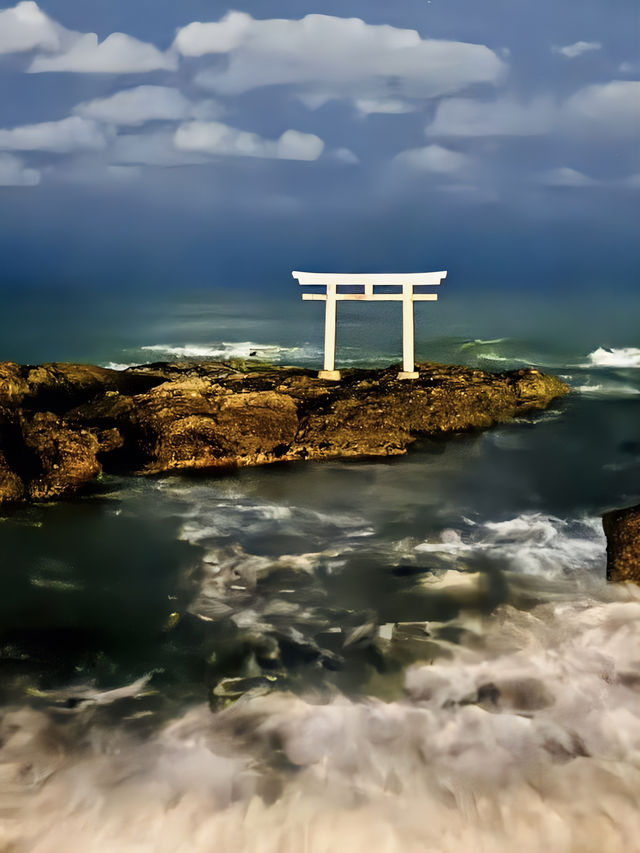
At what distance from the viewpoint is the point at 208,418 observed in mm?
11125

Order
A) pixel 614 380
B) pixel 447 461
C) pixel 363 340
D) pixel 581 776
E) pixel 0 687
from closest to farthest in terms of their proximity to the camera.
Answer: pixel 581 776
pixel 0 687
pixel 447 461
pixel 614 380
pixel 363 340

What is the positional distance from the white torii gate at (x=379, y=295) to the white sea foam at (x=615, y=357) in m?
10.4

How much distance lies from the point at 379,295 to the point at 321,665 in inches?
358

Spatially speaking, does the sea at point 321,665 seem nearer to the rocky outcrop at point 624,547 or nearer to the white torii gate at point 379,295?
the rocky outcrop at point 624,547

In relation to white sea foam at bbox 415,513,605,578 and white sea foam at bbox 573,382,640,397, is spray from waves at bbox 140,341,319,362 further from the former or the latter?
white sea foam at bbox 415,513,605,578

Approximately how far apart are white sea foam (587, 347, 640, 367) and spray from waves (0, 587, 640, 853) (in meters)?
17.6

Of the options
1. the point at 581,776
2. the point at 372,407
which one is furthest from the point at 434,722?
the point at 372,407

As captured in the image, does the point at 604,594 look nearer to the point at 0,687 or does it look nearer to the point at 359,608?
the point at 359,608

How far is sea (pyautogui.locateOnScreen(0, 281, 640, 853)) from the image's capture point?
4.64 metres

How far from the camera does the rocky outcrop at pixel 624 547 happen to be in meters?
7.26

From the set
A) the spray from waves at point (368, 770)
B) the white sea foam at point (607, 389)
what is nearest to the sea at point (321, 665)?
the spray from waves at point (368, 770)

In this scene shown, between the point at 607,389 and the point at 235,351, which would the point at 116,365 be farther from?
the point at 607,389

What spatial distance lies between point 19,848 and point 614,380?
710 inches

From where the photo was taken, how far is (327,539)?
8.58 meters
